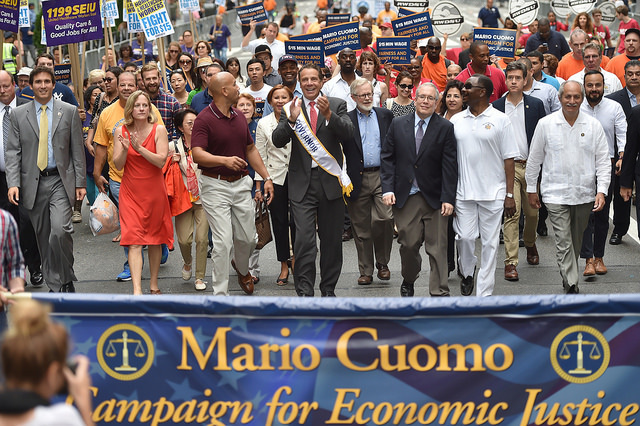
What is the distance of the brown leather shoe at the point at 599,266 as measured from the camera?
9.98 m

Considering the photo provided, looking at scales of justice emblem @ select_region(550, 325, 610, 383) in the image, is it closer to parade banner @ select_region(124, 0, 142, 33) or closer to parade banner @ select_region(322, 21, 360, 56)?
parade banner @ select_region(322, 21, 360, 56)

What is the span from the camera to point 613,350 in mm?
5117

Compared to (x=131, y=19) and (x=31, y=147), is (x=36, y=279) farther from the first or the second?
(x=131, y=19)

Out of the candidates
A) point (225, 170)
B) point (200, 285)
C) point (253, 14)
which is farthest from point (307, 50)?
point (253, 14)

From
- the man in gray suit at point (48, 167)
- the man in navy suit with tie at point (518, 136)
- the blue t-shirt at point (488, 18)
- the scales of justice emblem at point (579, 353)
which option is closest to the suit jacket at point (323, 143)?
the man in gray suit at point (48, 167)

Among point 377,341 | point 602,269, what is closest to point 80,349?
point 377,341

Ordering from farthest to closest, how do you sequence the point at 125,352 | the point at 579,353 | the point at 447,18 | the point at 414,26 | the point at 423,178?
the point at 447,18
the point at 414,26
the point at 423,178
the point at 125,352
the point at 579,353

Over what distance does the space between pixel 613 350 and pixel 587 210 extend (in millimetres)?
4095

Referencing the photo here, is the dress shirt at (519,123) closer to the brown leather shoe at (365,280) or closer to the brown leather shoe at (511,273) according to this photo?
the brown leather shoe at (511,273)

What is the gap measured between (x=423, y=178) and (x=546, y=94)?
293 centimetres

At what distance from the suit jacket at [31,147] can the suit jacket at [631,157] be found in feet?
16.9

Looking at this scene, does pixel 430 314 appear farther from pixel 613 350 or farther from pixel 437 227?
pixel 437 227

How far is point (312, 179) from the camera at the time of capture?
8.84 m

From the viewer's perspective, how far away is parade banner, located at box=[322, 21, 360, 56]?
590 inches
